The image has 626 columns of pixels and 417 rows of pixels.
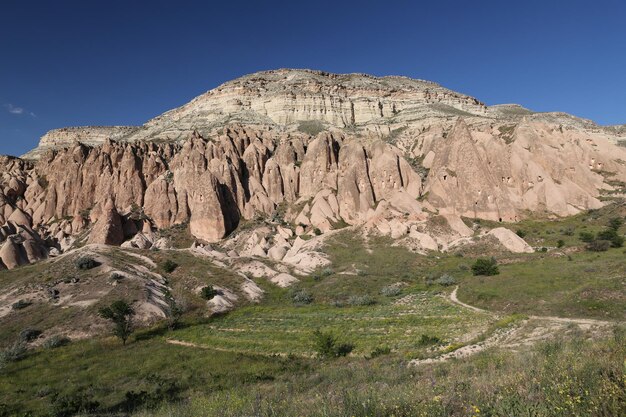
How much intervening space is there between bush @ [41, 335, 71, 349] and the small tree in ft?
9.52

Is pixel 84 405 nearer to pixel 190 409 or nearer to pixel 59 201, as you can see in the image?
pixel 190 409

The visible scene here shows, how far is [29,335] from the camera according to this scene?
27.6 meters

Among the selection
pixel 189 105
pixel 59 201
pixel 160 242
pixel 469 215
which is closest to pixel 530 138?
pixel 469 215

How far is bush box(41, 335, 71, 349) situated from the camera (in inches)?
1043

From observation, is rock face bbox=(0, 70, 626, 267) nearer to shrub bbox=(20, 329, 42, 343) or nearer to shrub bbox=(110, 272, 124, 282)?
shrub bbox=(110, 272, 124, 282)

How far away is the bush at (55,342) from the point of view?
26489 millimetres

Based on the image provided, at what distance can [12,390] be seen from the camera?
18062 millimetres

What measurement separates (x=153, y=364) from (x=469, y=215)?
58.3 m

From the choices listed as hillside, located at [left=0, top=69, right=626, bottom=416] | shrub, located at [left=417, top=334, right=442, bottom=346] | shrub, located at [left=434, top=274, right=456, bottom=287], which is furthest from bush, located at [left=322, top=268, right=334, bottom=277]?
shrub, located at [left=417, top=334, right=442, bottom=346]

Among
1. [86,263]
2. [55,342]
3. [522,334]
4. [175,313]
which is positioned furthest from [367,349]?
[86,263]

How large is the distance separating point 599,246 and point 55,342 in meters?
59.2

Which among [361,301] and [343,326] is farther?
[361,301]

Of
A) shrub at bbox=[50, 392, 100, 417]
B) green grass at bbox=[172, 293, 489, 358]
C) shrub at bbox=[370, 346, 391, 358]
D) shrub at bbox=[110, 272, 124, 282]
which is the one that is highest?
shrub at bbox=[110, 272, 124, 282]

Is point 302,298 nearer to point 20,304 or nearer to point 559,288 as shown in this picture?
point 559,288
